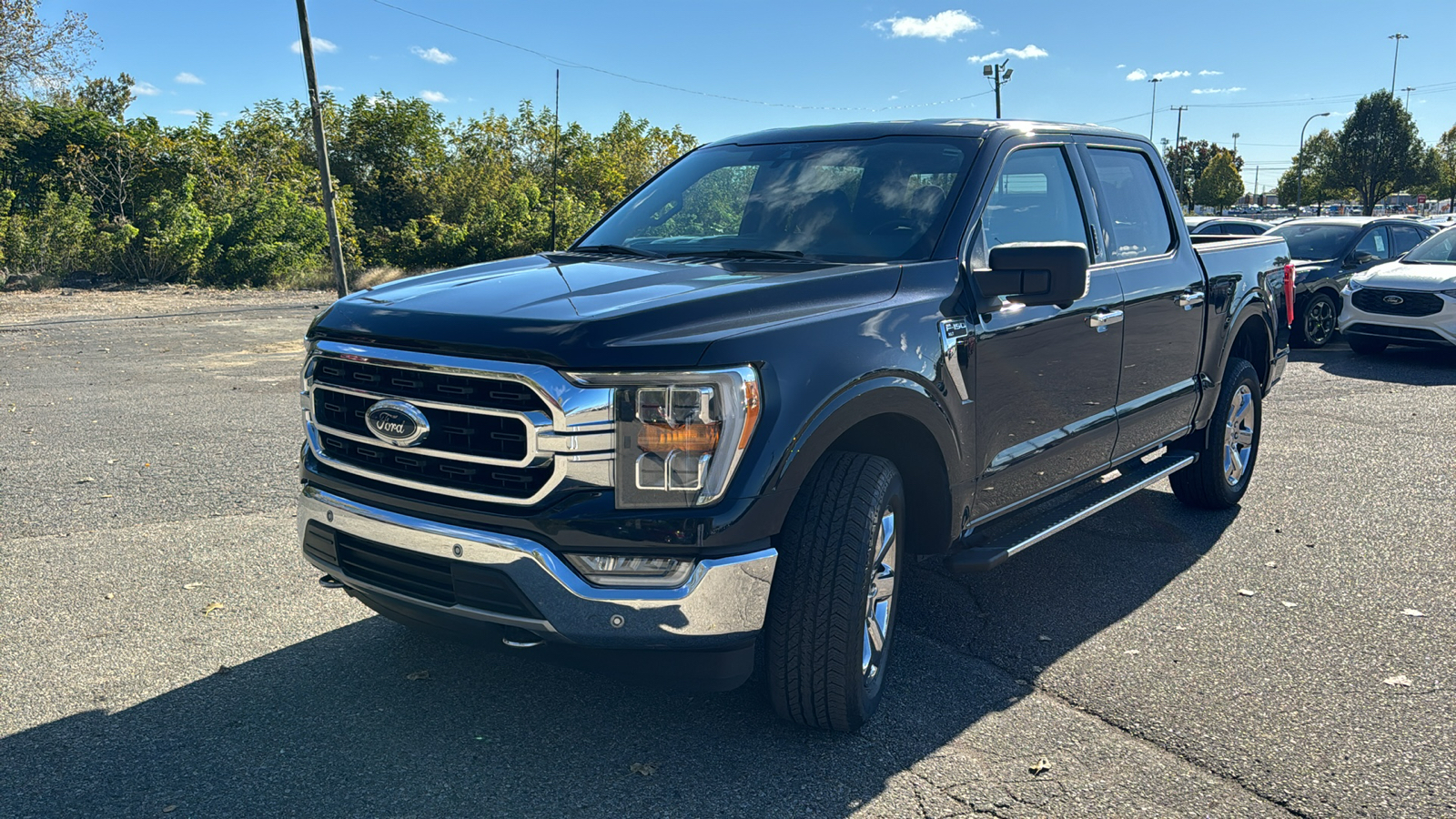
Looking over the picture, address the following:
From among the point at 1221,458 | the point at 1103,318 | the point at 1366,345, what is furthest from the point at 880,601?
the point at 1366,345

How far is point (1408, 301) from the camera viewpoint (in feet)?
39.5

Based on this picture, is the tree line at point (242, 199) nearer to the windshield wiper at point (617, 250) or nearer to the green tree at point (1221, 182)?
the windshield wiper at point (617, 250)

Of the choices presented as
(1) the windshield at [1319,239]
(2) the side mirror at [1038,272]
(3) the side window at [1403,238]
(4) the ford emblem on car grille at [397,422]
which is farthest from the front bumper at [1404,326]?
(4) the ford emblem on car grille at [397,422]

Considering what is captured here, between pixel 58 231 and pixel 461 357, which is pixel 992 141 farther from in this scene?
pixel 58 231

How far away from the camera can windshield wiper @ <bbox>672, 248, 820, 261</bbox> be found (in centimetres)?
381

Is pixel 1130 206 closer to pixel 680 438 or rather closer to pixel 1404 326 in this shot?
pixel 680 438

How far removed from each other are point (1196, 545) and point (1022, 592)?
1.30 m

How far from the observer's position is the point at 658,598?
2.75m

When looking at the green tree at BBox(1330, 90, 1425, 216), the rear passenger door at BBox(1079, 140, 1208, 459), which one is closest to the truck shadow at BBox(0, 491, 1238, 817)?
the rear passenger door at BBox(1079, 140, 1208, 459)

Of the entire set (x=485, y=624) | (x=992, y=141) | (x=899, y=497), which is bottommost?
A: (x=485, y=624)

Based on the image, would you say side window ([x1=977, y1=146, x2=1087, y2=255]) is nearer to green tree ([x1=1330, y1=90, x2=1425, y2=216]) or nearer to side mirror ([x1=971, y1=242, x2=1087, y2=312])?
side mirror ([x1=971, y1=242, x2=1087, y2=312])

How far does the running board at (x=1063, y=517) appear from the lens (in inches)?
145

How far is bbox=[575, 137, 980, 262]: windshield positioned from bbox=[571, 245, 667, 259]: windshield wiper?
0.02 m

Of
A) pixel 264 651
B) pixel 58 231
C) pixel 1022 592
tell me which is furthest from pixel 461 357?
pixel 58 231
